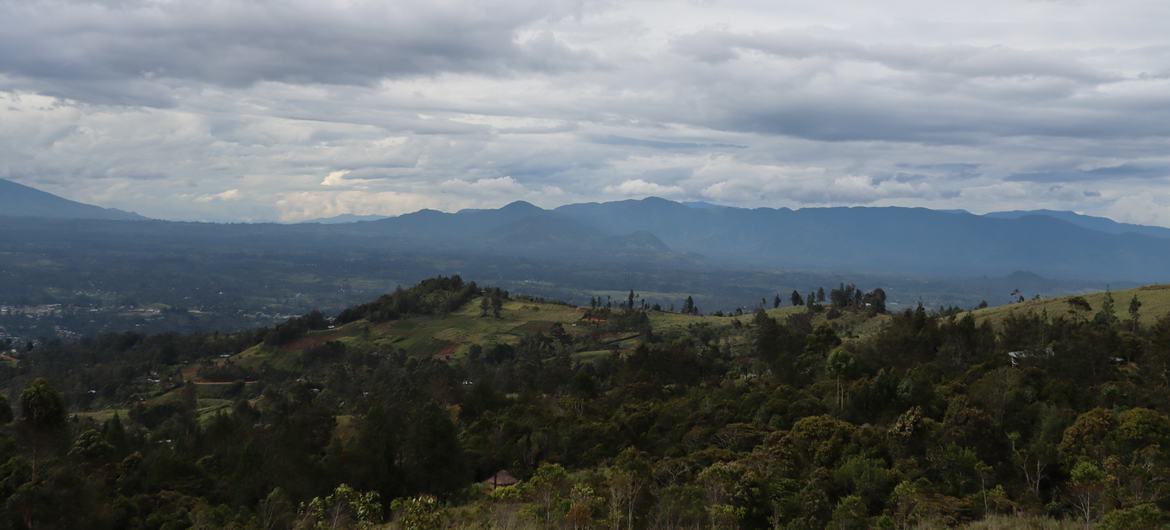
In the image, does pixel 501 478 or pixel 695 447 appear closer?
pixel 695 447

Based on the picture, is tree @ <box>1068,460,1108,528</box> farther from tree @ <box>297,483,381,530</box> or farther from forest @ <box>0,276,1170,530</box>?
tree @ <box>297,483,381,530</box>

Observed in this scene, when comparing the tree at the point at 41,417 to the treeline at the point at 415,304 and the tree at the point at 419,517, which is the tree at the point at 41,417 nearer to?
the tree at the point at 419,517

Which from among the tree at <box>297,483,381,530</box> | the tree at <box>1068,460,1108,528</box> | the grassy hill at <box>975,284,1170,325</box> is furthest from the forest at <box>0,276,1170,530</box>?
the grassy hill at <box>975,284,1170,325</box>

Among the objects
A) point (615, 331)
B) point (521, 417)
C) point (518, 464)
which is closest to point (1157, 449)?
point (518, 464)

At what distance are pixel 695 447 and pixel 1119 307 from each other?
57.9 m

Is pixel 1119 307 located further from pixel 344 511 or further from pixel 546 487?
pixel 344 511

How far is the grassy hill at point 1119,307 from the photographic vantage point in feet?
230

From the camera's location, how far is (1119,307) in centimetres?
7606

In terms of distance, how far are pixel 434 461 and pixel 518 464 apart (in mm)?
4720

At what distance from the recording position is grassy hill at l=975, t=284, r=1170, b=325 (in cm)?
7007

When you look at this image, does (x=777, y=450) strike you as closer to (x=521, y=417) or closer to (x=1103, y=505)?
(x=1103, y=505)

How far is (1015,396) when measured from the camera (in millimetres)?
38781

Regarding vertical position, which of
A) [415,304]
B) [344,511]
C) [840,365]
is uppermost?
[840,365]

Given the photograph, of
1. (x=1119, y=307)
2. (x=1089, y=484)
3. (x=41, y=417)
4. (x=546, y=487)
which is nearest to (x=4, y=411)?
(x=41, y=417)
